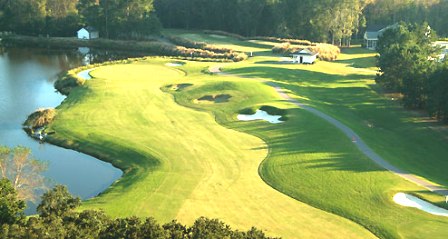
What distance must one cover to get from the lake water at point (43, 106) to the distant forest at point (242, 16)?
18.0 metres

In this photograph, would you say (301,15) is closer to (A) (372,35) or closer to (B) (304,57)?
(A) (372,35)

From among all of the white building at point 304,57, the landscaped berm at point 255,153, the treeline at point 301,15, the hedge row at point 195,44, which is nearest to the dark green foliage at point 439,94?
the landscaped berm at point 255,153

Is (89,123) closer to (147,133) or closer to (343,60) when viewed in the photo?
(147,133)

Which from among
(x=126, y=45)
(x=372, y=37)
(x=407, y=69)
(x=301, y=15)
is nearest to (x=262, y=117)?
(x=407, y=69)

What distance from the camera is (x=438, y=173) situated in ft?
116

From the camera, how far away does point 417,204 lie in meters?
28.8

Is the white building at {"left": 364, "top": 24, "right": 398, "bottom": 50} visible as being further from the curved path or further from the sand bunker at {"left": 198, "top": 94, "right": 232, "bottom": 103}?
the sand bunker at {"left": 198, "top": 94, "right": 232, "bottom": 103}

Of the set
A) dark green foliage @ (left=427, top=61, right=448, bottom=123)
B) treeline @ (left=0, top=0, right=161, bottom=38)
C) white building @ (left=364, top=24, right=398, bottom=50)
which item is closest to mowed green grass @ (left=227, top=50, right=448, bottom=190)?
dark green foliage @ (left=427, top=61, right=448, bottom=123)

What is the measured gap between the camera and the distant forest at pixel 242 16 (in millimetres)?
108625

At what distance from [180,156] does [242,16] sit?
91.6 metres

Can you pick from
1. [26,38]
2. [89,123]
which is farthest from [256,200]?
[26,38]

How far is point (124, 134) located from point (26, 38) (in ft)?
296

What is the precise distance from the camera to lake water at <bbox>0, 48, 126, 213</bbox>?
34.4 meters

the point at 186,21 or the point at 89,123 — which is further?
the point at 186,21
